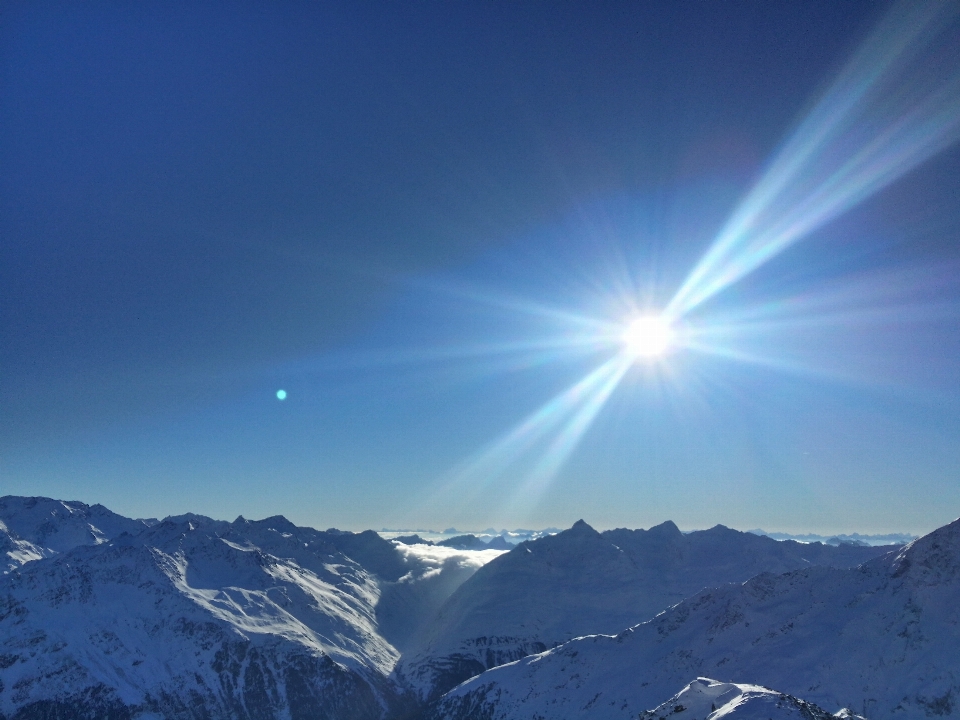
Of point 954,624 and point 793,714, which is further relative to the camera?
point 954,624

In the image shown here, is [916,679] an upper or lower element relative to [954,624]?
lower

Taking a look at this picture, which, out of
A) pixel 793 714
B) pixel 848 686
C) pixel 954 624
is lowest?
pixel 793 714

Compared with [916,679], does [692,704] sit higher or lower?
lower

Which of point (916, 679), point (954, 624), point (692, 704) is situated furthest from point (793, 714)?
point (954, 624)

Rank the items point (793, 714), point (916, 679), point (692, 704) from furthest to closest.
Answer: point (916, 679) → point (692, 704) → point (793, 714)

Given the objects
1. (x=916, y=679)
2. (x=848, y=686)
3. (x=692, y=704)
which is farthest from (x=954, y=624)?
(x=692, y=704)

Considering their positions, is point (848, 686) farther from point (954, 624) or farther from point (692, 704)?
point (692, 704)

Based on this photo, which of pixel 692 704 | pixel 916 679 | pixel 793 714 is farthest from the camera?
pixel 916 679

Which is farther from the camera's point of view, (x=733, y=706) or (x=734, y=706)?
(x=733, y=706)

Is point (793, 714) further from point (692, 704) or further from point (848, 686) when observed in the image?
point (848, 686)
